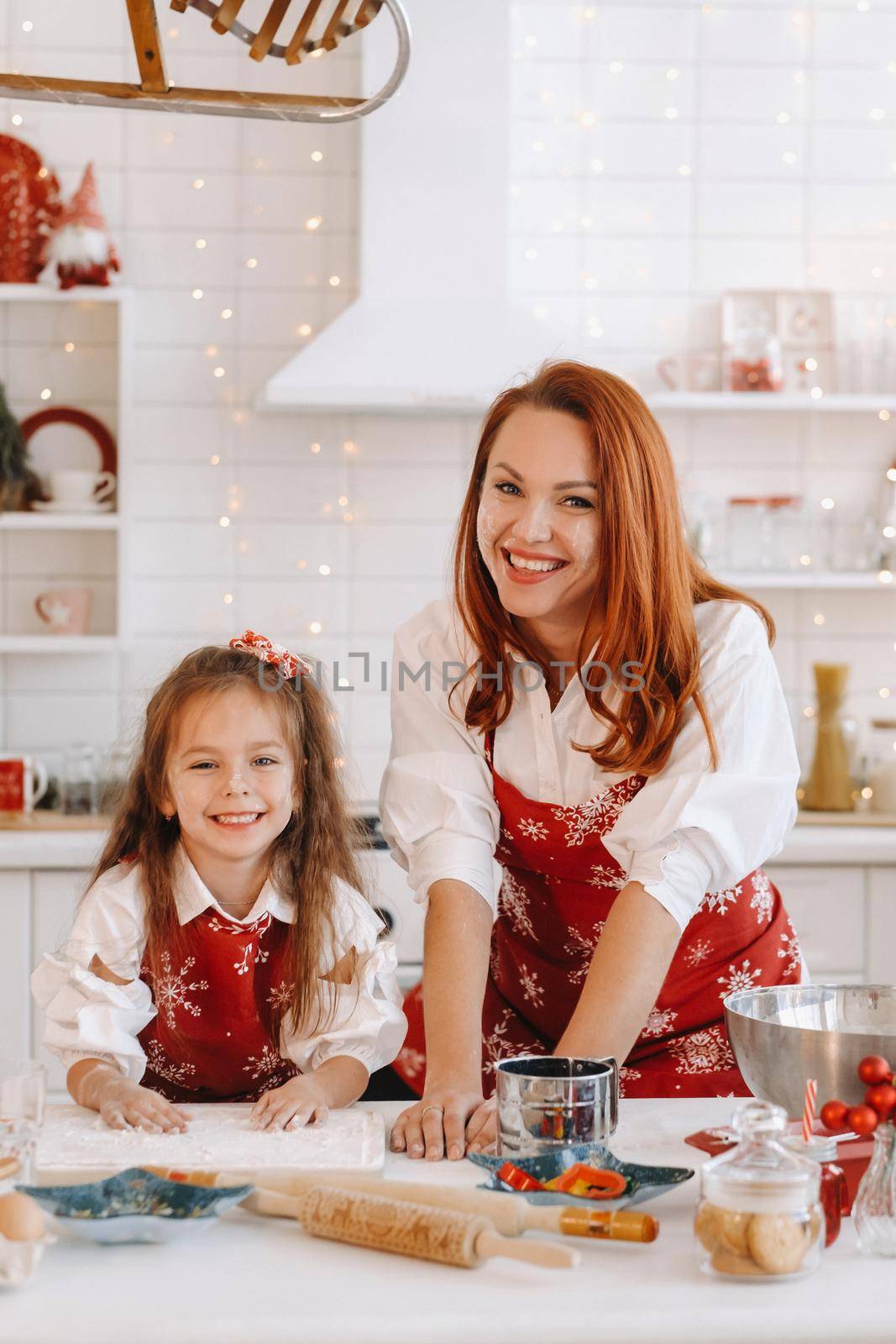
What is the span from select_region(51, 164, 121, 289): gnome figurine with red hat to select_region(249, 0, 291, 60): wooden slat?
75.9 inches

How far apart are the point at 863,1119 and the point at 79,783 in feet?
7.77

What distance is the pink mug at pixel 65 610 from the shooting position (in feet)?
10.3

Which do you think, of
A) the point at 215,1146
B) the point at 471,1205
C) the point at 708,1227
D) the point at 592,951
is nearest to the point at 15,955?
the point at 592,951

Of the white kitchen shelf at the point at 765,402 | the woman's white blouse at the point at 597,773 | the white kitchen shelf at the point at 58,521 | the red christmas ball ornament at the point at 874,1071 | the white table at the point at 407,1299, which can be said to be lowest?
the white table at the point at 407,1299

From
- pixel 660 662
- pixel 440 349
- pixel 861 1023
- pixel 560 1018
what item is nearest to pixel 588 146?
pixel 440 349

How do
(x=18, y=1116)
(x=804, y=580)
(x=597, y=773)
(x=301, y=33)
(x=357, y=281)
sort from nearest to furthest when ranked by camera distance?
(x=18, y=1116)
(x=301, y=33)
(x=597, y=773)
(x=804, y=580)
(x=357, y=281)

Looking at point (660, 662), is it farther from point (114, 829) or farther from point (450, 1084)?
point (114, 829)

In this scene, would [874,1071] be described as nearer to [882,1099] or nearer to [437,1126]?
[882,1099]

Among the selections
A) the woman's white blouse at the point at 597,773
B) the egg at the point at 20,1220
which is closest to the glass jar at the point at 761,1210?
the egg at the point at 20,1220

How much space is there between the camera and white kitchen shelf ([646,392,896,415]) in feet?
10.3

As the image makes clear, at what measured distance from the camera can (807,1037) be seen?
3.56 feet

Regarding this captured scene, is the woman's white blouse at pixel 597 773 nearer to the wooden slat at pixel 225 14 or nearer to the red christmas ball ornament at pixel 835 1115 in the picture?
the red christmas ball ornament at pixel 835 1115

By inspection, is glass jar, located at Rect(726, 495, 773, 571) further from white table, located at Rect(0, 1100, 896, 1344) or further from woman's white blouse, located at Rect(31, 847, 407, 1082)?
white table, located at Rect(0, 1100, 896, 1344)

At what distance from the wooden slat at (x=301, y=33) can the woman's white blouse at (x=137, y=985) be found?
83 centimetres
